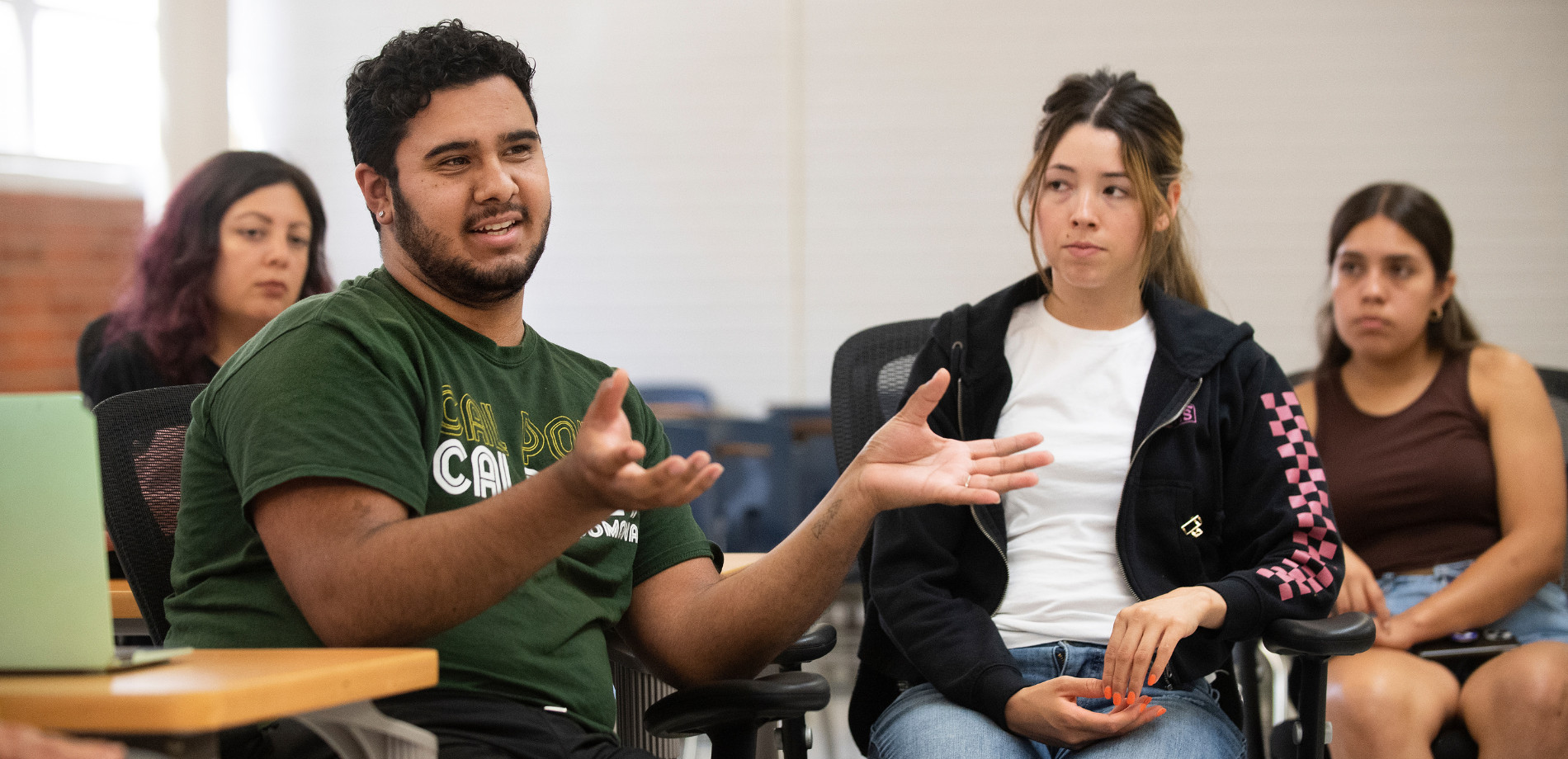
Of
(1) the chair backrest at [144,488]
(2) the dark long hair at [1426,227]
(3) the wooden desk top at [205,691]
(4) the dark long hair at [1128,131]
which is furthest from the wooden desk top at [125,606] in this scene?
(2) the dark long hair at [1426,227]

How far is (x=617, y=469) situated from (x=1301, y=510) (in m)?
1.05

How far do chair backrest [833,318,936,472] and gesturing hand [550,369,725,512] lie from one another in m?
0.79

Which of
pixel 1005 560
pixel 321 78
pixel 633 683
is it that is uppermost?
pixel 321 78

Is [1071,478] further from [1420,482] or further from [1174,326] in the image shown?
[1420,482]

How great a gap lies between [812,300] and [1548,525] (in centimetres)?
291

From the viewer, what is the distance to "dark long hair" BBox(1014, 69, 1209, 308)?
177 centimetres

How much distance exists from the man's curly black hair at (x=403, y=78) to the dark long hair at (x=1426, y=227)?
172cm

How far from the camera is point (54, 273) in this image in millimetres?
4625

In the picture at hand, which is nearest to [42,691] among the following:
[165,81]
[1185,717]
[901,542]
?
[901,542]

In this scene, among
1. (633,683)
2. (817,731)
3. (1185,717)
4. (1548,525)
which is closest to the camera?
(1185,717)

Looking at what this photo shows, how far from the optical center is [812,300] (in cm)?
469

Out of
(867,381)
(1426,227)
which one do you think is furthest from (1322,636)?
(1426,227)

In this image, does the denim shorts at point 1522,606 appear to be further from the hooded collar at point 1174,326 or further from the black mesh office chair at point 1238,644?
the hooded collar at point 1174,326

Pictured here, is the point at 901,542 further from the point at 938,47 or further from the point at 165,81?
the point at 165,81
